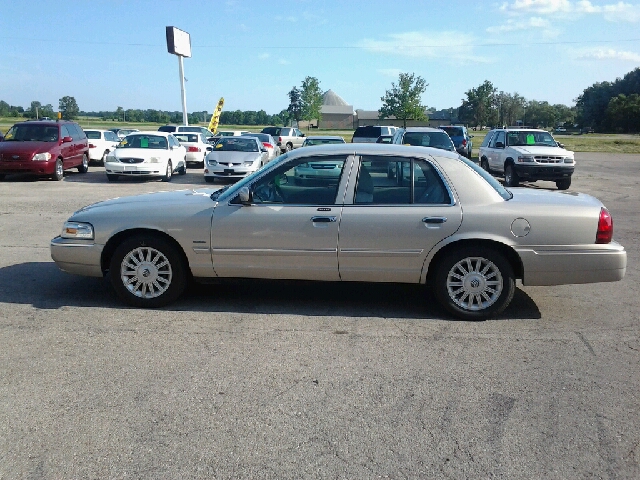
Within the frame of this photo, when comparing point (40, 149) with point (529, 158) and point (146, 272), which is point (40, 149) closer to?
point (529, 158)

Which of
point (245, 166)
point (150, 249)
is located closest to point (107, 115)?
point (245, 166)

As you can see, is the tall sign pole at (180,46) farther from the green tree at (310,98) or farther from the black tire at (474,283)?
the black tire at (474,283)

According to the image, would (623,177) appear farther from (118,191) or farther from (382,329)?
(382,329)

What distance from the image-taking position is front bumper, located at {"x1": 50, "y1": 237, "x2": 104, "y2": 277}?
598cm

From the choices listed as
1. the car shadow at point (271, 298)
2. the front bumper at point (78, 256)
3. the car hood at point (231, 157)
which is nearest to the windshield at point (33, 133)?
the car hood at point (231, 157)

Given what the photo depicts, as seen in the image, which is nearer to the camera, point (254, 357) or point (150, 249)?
point (254, 357)

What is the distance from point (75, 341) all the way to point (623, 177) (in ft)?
76.0

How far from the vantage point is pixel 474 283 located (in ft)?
18.8

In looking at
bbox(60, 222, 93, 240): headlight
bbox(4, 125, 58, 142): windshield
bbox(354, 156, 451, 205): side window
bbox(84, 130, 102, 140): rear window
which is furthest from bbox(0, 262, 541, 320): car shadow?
bbox(84, 130, 102, 140): rear window

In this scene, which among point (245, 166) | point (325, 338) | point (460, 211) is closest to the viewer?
point (325, 338)

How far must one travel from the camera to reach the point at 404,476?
3211 mm

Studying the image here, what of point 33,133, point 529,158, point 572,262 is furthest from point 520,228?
point 33,133

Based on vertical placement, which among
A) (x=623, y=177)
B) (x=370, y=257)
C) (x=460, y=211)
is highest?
(x=460, y=211)

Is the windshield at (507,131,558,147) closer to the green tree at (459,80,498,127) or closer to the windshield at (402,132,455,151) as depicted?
the windshield at (402,132,455,151)
